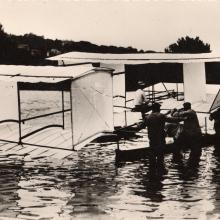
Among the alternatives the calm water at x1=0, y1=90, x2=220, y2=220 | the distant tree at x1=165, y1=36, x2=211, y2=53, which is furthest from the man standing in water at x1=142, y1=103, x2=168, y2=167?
the distant tree at x1=165, y1=36, x2=211, y2=53

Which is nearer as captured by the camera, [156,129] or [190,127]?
[156,129]

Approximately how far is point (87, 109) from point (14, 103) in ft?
11.3

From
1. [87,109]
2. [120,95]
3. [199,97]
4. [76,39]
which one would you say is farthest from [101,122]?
[76,39]

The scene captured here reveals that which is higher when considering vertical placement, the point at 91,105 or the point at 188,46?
A: the point at 188,46

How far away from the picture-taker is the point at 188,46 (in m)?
44.7

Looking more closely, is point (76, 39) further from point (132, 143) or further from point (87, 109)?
point (87, 109)

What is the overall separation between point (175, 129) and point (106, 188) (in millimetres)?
4741

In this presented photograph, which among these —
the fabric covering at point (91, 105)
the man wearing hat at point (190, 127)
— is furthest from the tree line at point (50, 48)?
the man wearing hat at point (190, 127)

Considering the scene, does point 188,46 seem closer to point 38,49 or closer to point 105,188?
point 38,49

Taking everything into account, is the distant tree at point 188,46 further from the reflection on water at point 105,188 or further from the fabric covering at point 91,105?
the reflection on water at point 105,188

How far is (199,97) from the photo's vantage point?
24.4 meters

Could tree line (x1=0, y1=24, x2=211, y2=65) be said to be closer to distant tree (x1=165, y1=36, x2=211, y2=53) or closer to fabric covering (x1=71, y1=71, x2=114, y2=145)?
distant tree (x1=165, y1=36, x2=211, y2=53)

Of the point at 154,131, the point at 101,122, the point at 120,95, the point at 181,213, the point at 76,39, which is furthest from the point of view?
the point at 76,39

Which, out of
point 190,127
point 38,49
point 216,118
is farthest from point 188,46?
point 190,127
